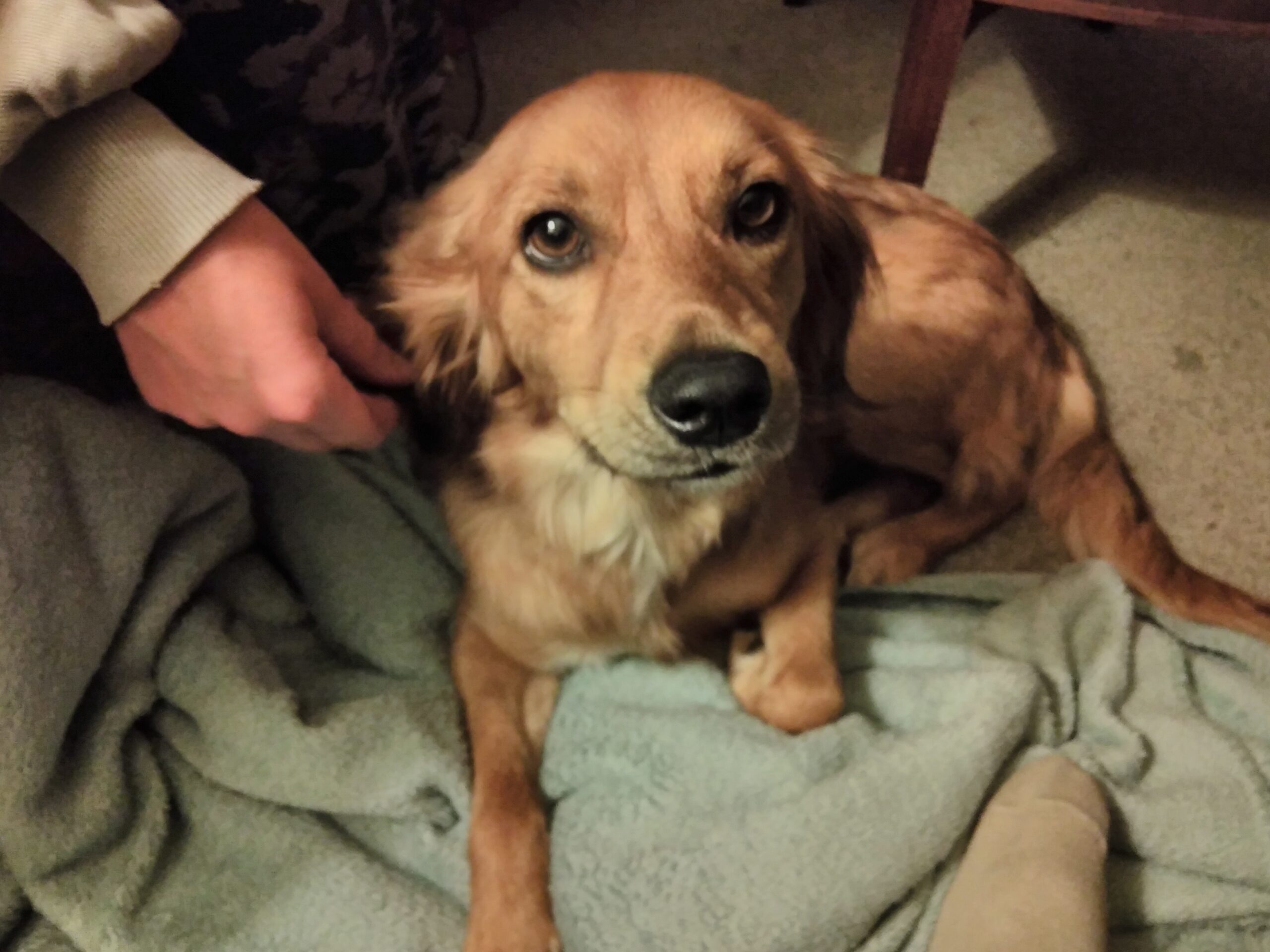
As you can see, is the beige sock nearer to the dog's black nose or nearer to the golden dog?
the golden dog

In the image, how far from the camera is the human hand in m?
0.84

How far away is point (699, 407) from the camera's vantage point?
2.69ft

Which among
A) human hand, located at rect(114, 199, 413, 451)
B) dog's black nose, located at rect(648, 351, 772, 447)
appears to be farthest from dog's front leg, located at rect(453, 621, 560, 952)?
dog's black nose, located at rect(648, 351, 772, 447)

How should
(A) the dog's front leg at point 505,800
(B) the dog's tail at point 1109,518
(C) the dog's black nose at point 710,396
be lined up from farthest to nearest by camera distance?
(B) the dog's tail at point 1109,518, (A) the dog's front leg at point 505,800, (C) the dog's black nose at point 710,396

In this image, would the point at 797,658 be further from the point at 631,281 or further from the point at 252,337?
the point at 252,337

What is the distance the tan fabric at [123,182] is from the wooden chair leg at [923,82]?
108cm

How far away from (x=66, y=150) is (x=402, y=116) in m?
0.78

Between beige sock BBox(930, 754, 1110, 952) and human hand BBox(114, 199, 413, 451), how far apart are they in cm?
79

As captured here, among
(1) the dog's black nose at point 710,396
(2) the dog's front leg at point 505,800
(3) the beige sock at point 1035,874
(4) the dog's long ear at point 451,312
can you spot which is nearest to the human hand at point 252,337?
(4) the dog's long ear at point 451,312

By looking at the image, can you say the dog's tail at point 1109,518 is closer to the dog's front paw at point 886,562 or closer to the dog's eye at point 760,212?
the dog's front paw at point 886,562

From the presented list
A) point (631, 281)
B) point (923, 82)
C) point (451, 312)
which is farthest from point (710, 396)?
point (923, 82)

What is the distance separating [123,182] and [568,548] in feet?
1.93

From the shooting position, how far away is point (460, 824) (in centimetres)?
116

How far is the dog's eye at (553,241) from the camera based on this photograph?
94 cm
